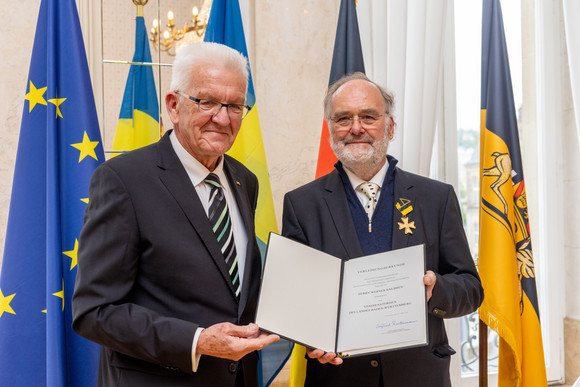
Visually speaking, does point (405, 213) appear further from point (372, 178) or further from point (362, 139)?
point (362, 139)

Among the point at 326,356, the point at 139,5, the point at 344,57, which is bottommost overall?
the point at 326,356

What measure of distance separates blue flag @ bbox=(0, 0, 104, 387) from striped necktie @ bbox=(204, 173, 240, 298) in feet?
2.81

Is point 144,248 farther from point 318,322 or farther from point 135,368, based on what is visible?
point 318,322

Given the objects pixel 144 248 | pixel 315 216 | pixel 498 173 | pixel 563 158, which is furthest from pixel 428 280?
pixel 563 158

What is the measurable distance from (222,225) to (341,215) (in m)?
0.56

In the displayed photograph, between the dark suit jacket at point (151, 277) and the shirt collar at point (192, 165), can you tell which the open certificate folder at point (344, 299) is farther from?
the shirt collar at point (192, 165)

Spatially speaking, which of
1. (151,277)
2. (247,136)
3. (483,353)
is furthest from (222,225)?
(483,353)

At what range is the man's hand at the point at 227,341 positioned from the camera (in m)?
1.49

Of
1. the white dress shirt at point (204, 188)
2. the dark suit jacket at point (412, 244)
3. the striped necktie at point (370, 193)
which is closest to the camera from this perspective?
the white dress shirt at point (204, 188)

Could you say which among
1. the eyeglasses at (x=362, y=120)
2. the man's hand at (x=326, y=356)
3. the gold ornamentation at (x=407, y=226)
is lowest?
the man's hand at (x=326, y=356)

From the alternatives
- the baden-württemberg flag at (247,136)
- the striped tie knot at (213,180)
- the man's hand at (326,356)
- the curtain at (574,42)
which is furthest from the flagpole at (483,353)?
the striped tie knot at (213,180)

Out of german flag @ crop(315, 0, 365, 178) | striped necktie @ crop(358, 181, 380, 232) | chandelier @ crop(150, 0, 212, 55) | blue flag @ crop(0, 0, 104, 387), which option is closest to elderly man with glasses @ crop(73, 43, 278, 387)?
striped necktie @ crop(358, 181, 380, 232)

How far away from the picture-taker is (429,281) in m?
1.79

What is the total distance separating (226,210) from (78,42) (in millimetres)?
1247
